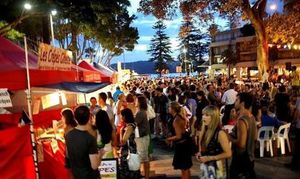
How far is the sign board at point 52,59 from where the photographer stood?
8280 mm

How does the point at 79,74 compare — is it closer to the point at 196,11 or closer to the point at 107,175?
the point at 107,175

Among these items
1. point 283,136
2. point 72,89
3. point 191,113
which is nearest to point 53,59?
point 72,89

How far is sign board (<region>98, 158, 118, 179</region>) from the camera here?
306 inches

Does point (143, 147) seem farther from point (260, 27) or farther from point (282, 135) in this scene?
point (260, 27)

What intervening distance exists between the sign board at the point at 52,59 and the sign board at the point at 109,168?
2.07m

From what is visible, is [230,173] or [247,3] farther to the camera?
[247,3]

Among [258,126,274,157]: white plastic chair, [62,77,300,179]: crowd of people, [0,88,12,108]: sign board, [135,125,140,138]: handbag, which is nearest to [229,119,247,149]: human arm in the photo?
[62,77,300,179]: crowd of people

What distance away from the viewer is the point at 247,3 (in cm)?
2005

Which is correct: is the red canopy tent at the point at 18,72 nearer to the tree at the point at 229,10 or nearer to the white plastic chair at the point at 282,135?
the white plastic chair at the point at 282,135

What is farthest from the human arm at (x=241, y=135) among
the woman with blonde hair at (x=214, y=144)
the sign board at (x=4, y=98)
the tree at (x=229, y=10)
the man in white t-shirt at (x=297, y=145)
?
the tree at (x=229, y=10)

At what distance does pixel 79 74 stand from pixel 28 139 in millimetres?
5657

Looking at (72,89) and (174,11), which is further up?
(174,11)

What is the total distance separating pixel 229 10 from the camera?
68.2ft

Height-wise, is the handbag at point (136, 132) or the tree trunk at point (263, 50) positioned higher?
A: the tree trunk at point (263, 50)
